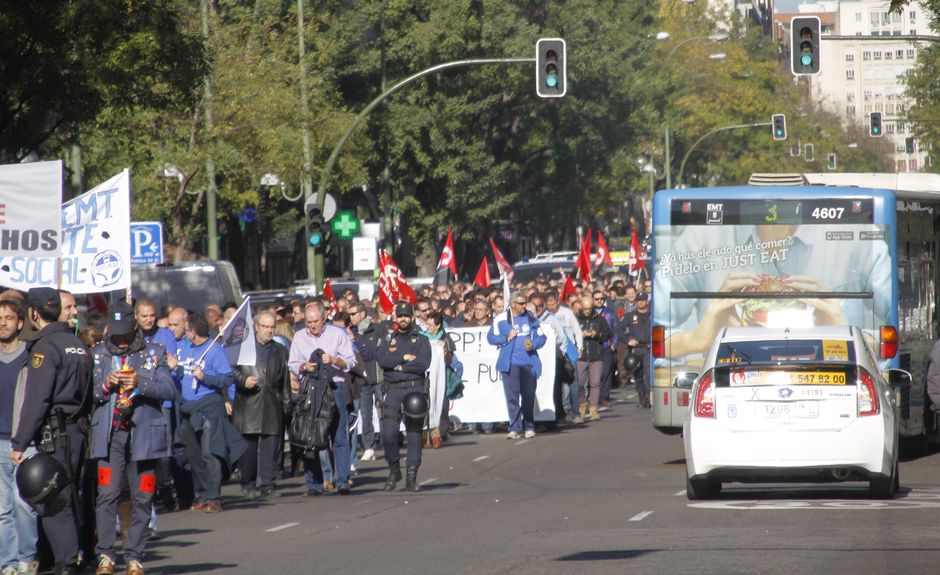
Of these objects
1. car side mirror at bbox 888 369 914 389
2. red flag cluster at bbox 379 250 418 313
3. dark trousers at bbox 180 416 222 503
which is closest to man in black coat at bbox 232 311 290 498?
dark trousers at bbox 180 416 222 503

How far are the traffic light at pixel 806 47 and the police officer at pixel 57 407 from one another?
2104 centimetres

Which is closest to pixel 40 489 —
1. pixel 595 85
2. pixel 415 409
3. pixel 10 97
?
pixel 415 409

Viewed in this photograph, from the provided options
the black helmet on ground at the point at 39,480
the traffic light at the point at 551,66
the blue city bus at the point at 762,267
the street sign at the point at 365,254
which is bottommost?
the black helmet on ground at the point at 39,480

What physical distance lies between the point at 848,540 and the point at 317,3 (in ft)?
128

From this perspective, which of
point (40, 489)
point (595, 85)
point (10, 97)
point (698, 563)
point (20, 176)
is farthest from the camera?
point (595, 85)

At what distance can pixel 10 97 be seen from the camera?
22.3m

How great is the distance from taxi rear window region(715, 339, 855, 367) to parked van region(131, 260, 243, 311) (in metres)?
14.1

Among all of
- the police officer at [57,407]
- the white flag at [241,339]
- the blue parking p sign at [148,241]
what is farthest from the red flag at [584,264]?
the police officer at [57,407]

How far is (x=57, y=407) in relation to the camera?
10.7 m

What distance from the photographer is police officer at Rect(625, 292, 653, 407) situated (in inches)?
1087

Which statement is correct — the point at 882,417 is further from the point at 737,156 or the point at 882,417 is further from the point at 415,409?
the point at 737,156

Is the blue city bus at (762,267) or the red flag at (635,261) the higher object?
the red flag at (635,261)

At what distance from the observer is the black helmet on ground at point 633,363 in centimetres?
2758

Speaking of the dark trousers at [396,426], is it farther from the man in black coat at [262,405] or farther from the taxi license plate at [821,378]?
the taxi license plate at [821,378]
